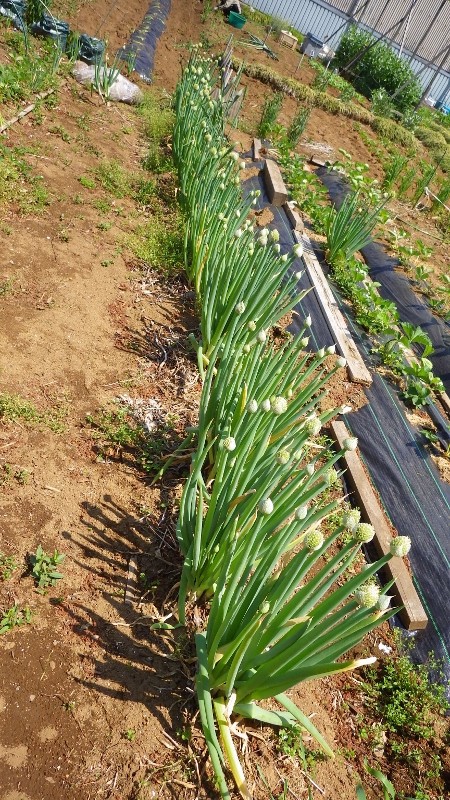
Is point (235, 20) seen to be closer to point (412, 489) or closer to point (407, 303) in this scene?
point (407, 303)

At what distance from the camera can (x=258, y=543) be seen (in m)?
1.51

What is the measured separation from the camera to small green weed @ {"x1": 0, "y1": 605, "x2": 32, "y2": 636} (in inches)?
67.0

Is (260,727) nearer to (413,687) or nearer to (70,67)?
(413,687)

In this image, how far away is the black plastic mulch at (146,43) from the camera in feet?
23.8

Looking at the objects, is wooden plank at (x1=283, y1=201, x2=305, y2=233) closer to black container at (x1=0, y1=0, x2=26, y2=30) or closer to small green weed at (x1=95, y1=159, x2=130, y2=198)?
small green weed at (x1=95, y1=159, x2=130, y2=198)

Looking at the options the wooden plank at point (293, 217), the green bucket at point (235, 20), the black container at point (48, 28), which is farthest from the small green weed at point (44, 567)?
the green bucket at point (235, 20)

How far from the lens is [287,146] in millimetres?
7270

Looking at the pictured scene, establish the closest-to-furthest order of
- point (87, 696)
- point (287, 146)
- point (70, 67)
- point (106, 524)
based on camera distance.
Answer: point (87, 696), point (106, 524), point (70, 67), point (287, 146)

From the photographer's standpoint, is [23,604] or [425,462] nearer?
[23,604]

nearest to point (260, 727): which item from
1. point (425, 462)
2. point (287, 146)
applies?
point (425, 462)

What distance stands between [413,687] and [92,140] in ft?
16.3

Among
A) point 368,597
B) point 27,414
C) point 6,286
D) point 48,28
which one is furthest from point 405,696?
point 48,28

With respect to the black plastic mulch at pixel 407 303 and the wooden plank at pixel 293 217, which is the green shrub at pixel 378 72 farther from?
the wooden plank at pixel 293 217

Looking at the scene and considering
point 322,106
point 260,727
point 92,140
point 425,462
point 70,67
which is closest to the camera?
point 260,727
